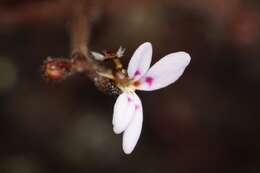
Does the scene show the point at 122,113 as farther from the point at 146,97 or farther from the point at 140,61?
the point at 146,97

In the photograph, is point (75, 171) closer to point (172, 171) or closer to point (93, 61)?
point (172, 171)

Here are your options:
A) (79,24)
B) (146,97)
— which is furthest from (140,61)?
(146,97)

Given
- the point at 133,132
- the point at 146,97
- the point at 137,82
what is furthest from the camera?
the point at 146,97

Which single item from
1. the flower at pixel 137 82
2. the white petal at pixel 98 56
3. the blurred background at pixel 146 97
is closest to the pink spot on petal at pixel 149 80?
the flower at pixel 137 82

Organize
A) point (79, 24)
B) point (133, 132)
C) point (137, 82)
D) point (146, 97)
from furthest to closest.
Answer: point (146, 97) < point (79, 24) < point (137, 82) < point (133, 132)

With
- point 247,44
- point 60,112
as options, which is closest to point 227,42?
point 247,44

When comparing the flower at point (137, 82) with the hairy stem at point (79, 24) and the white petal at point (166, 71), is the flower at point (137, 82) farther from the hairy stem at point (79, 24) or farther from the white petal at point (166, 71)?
the hairy stem at point (79, 24)
